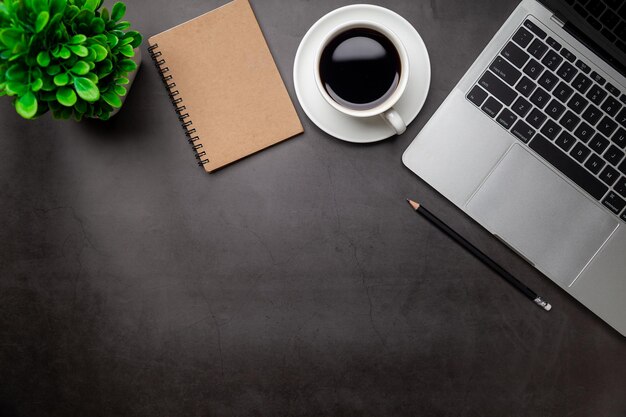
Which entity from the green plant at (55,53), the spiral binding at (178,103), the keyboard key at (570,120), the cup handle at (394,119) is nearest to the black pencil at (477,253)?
the cup handle at (394,119)

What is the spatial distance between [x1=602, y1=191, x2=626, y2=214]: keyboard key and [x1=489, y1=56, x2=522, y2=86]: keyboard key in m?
0.23

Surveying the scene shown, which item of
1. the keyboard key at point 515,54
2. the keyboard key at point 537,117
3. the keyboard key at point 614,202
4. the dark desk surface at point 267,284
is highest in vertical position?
the keyboard key at point 515,54

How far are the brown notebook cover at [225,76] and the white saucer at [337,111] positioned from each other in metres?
0.04

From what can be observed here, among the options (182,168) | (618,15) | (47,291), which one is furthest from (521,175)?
(47,291)

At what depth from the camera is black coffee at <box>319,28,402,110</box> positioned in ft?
2.52

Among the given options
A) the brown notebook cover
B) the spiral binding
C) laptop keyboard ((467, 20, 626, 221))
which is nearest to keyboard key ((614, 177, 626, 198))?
laptop keyboard ((467, 20, 626, 221))

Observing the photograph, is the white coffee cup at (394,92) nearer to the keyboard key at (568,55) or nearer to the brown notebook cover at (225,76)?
the brown notebook cover at (225,76)

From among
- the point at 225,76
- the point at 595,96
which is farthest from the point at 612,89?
the point at 225,76

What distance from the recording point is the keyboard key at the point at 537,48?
77 centimetres

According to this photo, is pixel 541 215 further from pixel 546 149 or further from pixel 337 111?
pixel 337 111

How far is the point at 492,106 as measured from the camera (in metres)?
0.78

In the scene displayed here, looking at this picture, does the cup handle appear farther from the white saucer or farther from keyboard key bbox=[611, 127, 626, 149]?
keyboard key bbox=[611, 127, 626, 149]

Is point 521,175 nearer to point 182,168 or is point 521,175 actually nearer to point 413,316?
point 413,316

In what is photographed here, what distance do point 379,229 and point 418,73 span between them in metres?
0.26
